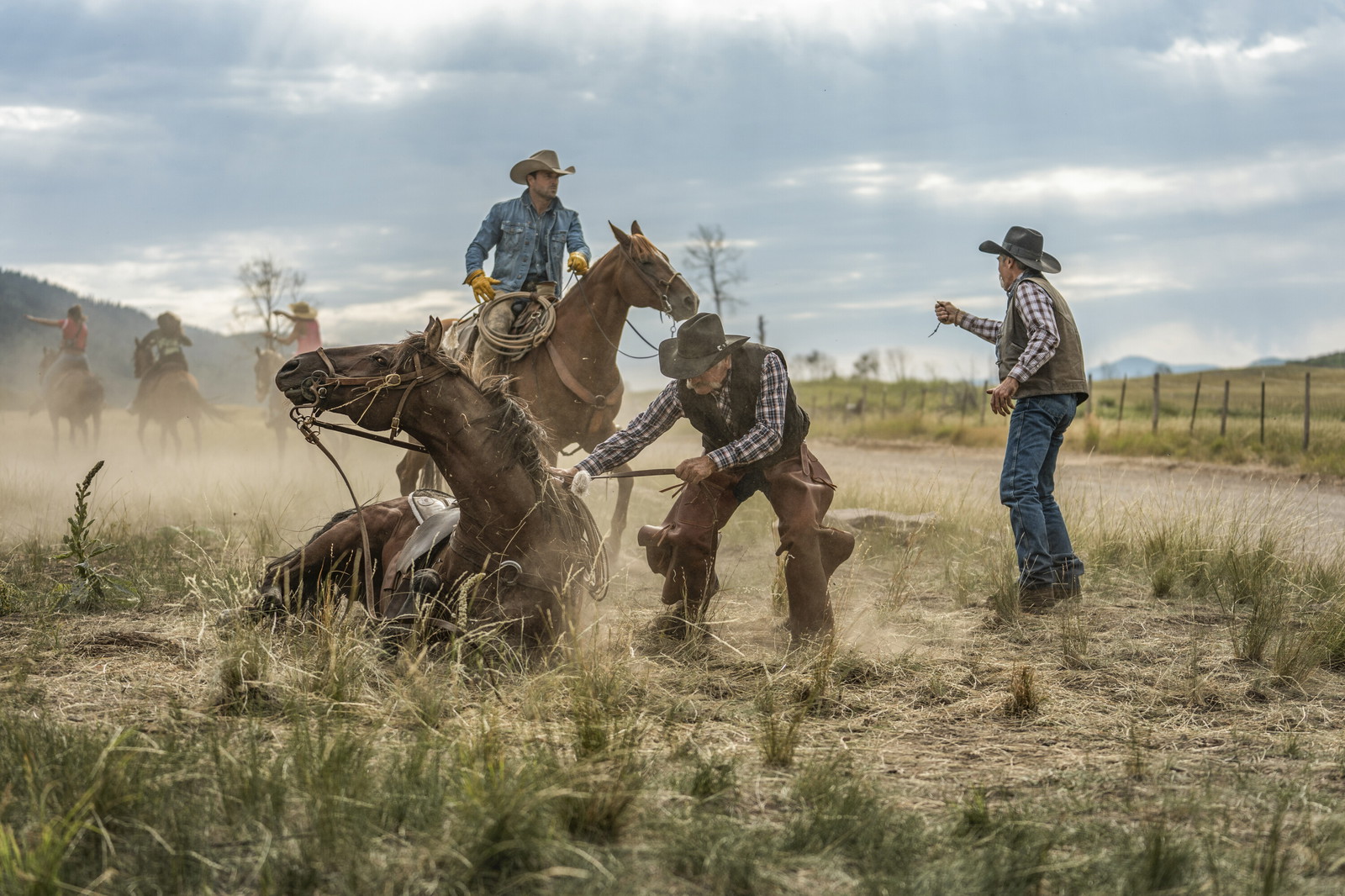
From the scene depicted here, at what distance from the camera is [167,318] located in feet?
54.7

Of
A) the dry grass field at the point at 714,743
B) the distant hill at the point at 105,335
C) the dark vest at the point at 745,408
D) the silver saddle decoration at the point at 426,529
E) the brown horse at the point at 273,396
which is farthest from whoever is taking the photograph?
the distant hill at the point at 105,335

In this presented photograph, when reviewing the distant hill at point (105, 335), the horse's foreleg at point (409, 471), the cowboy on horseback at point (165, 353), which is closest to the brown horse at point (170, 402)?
the cowboy on horseback at point (165, 353)

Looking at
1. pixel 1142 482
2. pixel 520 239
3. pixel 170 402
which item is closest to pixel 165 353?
pixel 170 402

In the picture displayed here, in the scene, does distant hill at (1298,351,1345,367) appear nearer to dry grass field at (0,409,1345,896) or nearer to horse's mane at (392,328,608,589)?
dry grass field at (0,409,1345,896)

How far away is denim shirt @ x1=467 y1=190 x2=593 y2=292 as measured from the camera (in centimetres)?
884

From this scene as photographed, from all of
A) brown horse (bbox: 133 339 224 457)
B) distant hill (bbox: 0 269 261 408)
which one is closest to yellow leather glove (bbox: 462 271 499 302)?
brown horse (bbox: 133 339 224 457)

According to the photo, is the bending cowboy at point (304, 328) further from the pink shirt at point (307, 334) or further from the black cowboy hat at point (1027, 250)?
the black cowboy hat at point (1027, 250)

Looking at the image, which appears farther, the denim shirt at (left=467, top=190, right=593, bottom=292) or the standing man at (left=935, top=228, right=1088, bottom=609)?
the denim shirt at (left=467, top=190, right=593, bottom=292)

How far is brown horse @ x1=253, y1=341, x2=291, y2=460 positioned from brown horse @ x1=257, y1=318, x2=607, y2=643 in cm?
1248

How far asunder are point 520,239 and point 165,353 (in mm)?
10263

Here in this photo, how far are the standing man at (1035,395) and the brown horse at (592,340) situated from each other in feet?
7.11

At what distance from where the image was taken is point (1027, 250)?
6527 millimetres

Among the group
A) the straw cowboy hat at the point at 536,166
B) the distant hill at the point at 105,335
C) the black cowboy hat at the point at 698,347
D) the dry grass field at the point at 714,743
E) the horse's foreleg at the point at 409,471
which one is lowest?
the dry grass field at the point at 714,743

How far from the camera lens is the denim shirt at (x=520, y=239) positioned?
8.84 m
